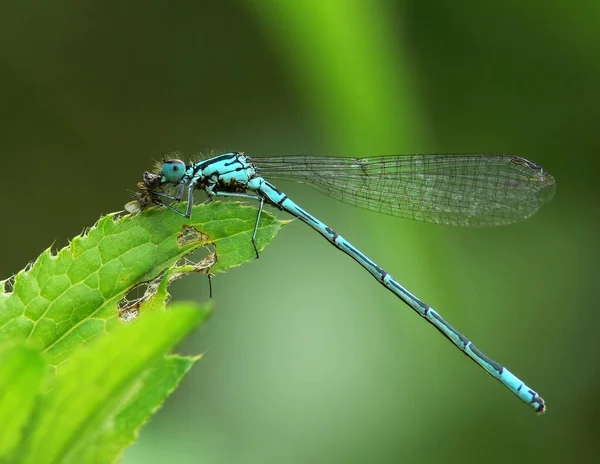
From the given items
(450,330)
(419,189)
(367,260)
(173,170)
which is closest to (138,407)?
(173,170)

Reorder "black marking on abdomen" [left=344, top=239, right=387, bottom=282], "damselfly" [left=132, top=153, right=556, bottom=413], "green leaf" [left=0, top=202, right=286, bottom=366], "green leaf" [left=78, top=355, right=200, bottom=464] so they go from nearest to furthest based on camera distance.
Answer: "green leaf" [left=78, top=355, right=200, bottom=464], "green leaf" [left=0, top=202, right=286, bottom=366], "damselfly" [left=132, top=153, right=556, bottom=413], "black marking on abdomen" [left=344, top=239, right=387, bottom=282]

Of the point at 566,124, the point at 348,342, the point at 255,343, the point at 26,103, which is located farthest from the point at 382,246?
the point at 26,103

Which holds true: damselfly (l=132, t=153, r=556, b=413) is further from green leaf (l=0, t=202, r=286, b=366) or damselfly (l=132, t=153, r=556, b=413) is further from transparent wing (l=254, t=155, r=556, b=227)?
green leaf (l=0, t=202, r=286, b=366)

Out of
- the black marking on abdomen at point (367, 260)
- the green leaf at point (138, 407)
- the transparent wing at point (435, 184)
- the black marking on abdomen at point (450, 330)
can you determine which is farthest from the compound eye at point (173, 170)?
the green leaf at point (138, 407)

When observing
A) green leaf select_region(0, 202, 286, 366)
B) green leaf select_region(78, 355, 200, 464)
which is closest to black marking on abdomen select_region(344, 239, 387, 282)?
green leaf select_region(0, 202, 286, 366)

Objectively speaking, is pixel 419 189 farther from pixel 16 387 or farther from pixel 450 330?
pixel 16 387

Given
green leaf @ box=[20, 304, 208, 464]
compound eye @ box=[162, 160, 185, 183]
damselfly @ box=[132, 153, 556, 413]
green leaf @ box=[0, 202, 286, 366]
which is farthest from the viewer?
damselfly @ box=[132, 153, 556, 413]

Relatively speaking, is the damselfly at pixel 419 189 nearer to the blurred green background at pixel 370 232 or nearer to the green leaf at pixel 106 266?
the blurred green background at pixel 370 232

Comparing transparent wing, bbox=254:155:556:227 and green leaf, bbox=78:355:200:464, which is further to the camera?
transparent wing, bbox=254:155:556:227
